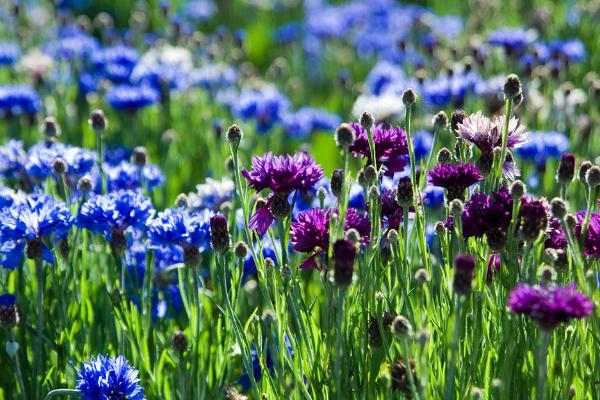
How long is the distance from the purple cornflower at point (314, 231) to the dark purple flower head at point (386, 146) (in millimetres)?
162

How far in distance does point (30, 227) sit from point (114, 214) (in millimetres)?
204

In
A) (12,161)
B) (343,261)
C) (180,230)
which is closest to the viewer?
(343,261)

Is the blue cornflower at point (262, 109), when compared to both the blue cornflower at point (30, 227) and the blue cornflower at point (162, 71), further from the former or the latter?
the blue cornflower at point (30, 227)

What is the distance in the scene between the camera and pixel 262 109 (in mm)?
3607

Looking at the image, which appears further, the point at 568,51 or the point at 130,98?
the point at 568,51

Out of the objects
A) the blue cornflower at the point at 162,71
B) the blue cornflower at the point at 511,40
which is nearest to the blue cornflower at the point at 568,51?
the blue cornflower at the point at 511,40

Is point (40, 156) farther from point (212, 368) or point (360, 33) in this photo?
point (360, 33)

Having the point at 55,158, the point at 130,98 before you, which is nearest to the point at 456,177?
the point at 55,158

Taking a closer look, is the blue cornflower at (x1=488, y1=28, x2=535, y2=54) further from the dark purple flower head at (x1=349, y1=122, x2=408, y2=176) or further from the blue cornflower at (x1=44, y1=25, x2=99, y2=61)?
the dark purple flower head at (x1=349, y1=122, x2=408, y2=176)

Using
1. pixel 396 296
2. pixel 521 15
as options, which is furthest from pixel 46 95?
pixel 521 15

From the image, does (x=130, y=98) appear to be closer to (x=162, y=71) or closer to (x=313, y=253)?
(x=162, y=71)

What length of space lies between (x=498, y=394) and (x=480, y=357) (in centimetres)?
25

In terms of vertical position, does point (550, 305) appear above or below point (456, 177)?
below

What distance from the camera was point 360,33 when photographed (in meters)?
5.65
